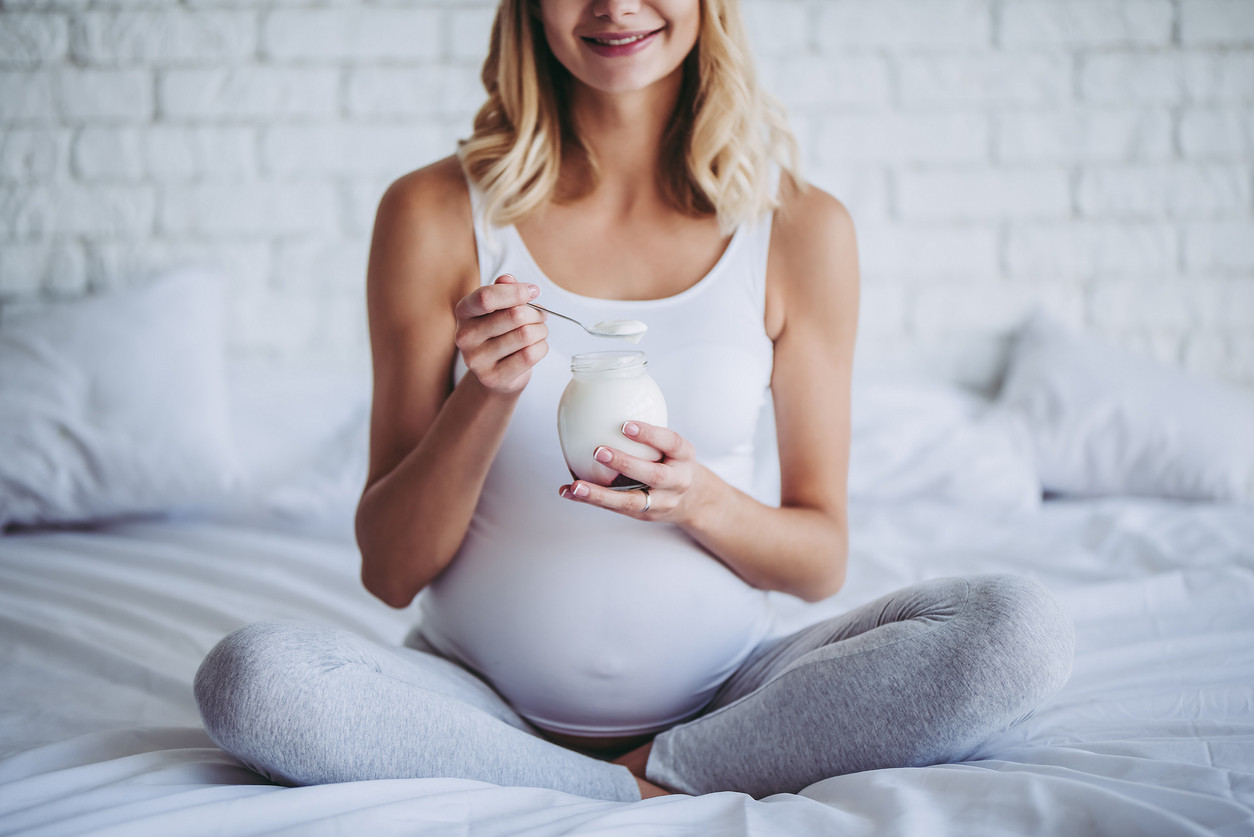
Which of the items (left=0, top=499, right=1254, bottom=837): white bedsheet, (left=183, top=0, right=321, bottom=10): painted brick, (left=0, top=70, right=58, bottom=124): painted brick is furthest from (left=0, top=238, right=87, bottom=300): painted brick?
(left=0, top=499, right=1254, bottom=837): white bedsheet

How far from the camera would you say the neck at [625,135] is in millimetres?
1352

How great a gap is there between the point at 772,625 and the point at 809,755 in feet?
1.08

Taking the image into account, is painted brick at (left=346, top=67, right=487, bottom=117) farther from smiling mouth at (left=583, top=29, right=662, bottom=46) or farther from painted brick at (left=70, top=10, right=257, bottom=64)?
smiling mouth at (left=583, top=29, right=662, bottom=46)

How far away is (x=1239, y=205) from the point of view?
7.85 ft

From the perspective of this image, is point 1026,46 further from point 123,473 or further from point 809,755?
point 123,473

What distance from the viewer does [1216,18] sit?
232 centimetres

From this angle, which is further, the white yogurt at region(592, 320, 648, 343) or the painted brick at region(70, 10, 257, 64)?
the painted brick at region(70, 10, 257, 64)

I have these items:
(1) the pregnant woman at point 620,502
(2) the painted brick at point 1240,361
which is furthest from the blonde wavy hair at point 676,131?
(2) the painted brick at point 1240,361

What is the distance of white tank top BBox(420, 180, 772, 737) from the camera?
112 cm

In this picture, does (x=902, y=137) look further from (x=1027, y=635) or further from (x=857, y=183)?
(x=1027, y=635)

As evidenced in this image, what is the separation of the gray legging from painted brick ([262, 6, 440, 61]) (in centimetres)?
177

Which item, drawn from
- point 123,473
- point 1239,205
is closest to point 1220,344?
point 1239,205

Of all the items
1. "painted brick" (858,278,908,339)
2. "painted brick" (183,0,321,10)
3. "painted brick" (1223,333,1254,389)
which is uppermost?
"painted brick" (183,0,321,10)

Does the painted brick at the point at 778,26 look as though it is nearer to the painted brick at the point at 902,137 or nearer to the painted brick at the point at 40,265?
the painted brick at the point at 902,137
